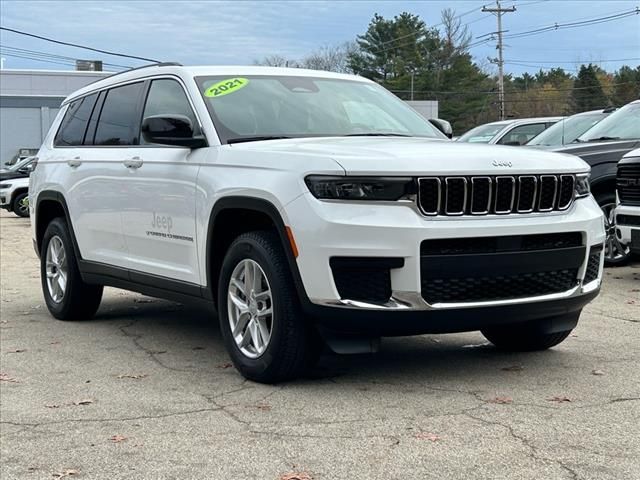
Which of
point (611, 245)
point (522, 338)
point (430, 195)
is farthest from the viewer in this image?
point (611, 245)

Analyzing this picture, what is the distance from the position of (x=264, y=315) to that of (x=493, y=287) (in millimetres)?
1312

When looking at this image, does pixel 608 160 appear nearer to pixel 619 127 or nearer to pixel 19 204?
pixel 619 127

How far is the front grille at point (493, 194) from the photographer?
15.8 ft

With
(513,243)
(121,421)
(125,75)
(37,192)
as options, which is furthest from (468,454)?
(37,192)

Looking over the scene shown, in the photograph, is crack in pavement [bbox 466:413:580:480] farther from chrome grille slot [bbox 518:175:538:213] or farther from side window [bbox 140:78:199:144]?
side window [bbox 140:78:199:144]

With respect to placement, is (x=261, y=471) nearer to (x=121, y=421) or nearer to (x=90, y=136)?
(x=121, y=421)

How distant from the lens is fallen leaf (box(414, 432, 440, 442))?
420cm

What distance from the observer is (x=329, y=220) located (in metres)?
4.73

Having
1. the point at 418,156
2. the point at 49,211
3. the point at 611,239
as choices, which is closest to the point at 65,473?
the point at 418,156

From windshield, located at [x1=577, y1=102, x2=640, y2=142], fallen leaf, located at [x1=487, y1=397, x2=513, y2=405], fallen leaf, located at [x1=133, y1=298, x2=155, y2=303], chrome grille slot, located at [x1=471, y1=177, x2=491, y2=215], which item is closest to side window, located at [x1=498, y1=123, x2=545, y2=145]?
windshield, located at [x1=577, y1=102, x2=640, y2=142]

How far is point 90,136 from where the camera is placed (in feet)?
25.1

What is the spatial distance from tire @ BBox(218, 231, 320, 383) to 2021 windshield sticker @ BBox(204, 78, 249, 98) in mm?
1224

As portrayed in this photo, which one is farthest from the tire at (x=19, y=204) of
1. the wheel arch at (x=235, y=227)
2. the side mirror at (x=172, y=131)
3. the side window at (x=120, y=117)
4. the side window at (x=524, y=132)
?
the wheel arch at (x=235, y=227)

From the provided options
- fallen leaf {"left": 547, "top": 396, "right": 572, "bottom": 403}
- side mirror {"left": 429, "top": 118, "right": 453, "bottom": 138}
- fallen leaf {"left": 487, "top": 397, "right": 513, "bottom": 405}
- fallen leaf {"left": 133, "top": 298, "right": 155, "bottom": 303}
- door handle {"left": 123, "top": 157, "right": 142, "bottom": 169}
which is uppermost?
side mirror {"left": 429, "top": 118, "right": 453, "bottom": 138}
